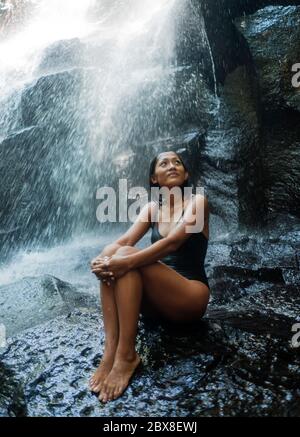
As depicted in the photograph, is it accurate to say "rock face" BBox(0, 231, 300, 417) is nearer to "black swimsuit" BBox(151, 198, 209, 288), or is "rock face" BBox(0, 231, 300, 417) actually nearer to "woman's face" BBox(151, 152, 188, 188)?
"black swimsuit" BBox(151, 198, 209, 288)

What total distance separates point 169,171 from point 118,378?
171 centimetres

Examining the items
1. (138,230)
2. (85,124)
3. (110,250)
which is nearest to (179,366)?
(110,250)

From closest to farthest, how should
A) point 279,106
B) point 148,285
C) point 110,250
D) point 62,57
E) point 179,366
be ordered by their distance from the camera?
point 179,366, point 148,285, point 110,250, point 279,106, point 62,57

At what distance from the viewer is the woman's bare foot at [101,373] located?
2.58 meters

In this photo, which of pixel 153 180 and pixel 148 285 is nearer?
pixel 148 285

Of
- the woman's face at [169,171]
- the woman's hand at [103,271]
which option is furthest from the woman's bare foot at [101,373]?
the woman's face at [169,171]

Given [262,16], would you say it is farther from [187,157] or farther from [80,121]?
[80,121]

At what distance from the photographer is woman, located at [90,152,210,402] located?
2656 mm

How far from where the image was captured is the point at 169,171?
336 cm

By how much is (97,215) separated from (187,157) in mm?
2554

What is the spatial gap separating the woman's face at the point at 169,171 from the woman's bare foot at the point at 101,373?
1.51 meters

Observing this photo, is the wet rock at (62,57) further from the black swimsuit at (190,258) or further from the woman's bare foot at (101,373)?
the woman's bare foot at (101,373)

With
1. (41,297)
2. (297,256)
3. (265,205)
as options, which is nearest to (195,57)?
(265,205)

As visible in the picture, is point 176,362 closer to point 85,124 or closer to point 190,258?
point 190,258
